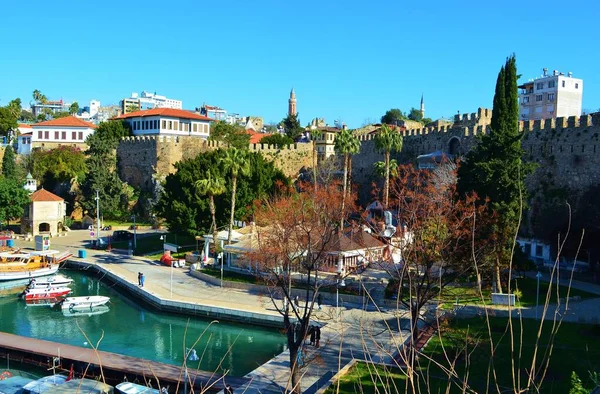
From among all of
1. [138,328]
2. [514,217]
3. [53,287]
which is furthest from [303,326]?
[53,287]

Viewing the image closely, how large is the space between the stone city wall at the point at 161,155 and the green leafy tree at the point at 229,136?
2.31 metres

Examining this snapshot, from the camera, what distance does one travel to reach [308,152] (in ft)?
218

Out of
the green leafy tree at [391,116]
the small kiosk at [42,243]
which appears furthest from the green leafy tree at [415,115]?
the small kiosk at [42,243]

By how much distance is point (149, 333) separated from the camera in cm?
2652

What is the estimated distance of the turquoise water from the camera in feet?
75.9

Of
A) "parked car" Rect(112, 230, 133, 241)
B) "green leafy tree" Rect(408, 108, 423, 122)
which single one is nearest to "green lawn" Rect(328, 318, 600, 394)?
"parked car" Rect(112, 230, 133, 241)

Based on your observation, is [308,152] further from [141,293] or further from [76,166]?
[141,293]

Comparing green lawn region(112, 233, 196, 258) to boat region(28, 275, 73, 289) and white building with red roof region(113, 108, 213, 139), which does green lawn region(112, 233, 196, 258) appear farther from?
white building with red roof region(113, 108, 213, 139)

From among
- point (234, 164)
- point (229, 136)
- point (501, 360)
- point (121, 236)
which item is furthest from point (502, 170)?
point (229, 136)

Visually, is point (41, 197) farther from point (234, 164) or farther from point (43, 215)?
point (234, 164)

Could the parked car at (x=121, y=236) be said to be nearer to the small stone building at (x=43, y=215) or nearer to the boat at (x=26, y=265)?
the small stone building at (x=43, y=215)

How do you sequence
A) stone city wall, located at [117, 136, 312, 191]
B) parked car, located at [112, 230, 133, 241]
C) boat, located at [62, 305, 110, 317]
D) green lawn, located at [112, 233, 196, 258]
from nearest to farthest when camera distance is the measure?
boat, located at [62, 305, 110, 317] < green lawn, located at [112, 233, 196, 258] < parked car, located at [112, 230, 133, 241] < stone city wall, located at [117, 136, 312, 191]

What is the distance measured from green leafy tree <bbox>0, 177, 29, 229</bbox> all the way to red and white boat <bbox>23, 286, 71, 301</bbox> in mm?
21136

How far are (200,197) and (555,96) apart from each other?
4548 cm
